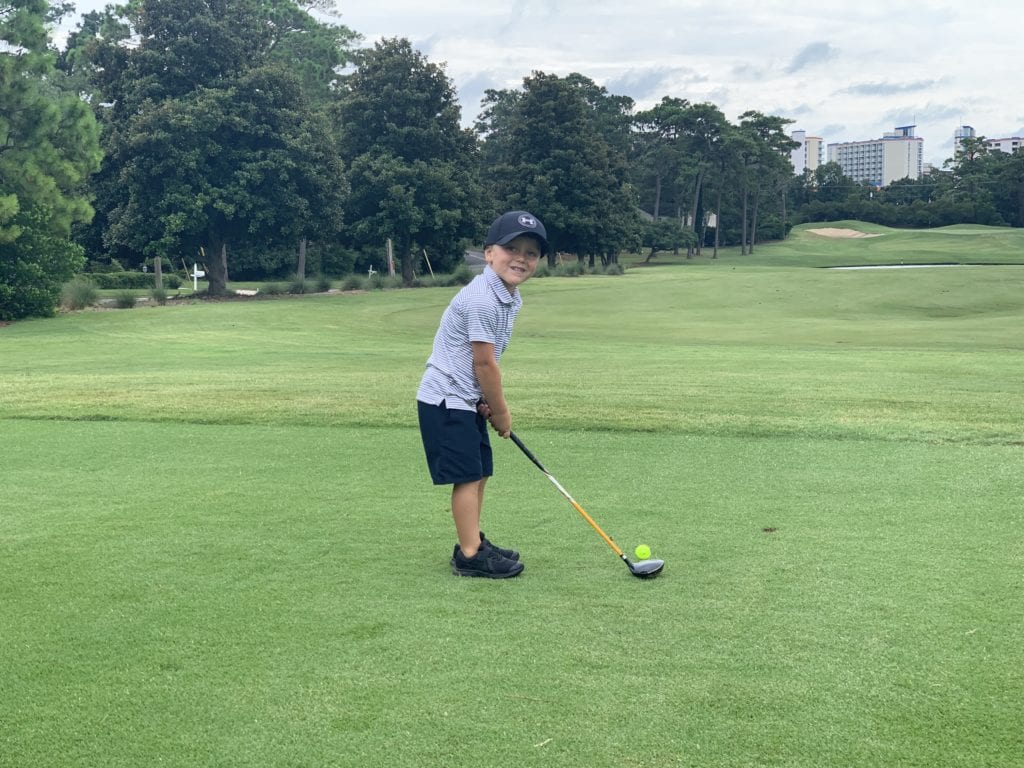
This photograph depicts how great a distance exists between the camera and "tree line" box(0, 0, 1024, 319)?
2958 cm

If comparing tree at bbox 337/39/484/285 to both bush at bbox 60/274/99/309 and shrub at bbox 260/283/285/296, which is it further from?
bush at bbox 60/274/99/309

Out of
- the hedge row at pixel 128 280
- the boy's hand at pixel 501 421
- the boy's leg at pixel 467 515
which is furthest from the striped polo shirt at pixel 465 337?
the hedge row at pixel 128 280

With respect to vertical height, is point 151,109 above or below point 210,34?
below

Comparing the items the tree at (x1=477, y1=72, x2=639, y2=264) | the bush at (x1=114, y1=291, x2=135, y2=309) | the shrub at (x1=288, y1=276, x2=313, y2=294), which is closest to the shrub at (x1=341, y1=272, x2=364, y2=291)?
the shrub at (x1=288, y1=276, x2=313, y2=294)

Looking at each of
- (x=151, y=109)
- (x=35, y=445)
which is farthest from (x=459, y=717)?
(x=151, y=109)

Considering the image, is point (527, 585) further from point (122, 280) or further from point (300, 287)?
point (122, 280)

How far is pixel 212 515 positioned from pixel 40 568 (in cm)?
129

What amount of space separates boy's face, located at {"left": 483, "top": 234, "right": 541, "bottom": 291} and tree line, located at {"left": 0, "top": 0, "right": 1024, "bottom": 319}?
83.3ft

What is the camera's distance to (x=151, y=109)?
119ft

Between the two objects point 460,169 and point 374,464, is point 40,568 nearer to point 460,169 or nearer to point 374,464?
point 374,464

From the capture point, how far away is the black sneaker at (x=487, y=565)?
5.02m

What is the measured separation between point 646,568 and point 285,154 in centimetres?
3527

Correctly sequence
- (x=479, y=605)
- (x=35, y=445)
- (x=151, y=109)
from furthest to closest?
1. (x=151, y=109)
2. (x=35, y=445)
3. (x=479, y=605)

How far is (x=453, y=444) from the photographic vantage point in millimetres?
5172
